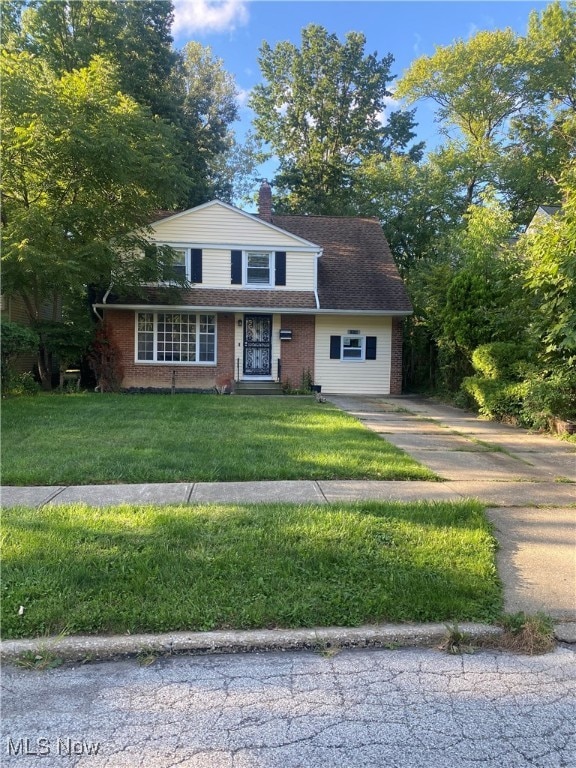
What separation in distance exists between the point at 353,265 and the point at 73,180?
991 cm

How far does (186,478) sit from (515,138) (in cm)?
3151

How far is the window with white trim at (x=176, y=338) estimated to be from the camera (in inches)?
706

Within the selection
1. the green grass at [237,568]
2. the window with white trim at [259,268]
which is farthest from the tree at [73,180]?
the green grass at [237,568]

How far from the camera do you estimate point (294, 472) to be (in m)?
6.33

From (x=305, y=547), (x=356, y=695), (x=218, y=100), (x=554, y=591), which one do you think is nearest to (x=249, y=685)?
(x=356, y=695)

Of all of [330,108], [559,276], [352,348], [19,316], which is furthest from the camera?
[330,108]

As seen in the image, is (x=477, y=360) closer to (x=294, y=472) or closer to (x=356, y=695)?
(x=294, y=472)

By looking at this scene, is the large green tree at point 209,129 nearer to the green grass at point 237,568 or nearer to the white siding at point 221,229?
the white siding at point 221,229

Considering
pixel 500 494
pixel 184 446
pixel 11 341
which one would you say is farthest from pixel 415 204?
pixel 500 494

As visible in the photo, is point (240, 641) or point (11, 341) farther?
point (11, 341)

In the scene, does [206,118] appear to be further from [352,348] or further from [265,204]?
[352,348]

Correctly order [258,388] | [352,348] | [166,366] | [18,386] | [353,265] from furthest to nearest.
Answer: [353,265] < [352,348] < [166,366] < [258,388] < [18,386]

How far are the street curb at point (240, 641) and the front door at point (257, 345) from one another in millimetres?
15067

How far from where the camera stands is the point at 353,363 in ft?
60.3
